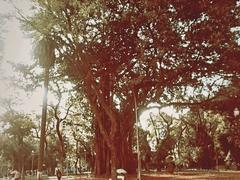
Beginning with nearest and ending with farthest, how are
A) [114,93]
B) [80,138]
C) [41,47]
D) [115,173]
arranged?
[41,47] < [115,173] < [114,93] < [80,138]

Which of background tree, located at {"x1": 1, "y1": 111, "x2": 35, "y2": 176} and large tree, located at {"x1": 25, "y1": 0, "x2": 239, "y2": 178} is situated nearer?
large tree, located at {"x1": 25, "y1": 0, "x2": 239, "y2": 178}

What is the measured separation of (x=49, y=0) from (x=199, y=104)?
15203 mm

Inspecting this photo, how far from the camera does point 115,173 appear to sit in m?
24.9

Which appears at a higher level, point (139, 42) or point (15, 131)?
point (139, 42)

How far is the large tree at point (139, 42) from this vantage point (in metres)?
21.0

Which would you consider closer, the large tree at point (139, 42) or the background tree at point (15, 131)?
the large tree at point (139, 42)

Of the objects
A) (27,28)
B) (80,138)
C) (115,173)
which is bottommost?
(115,173)

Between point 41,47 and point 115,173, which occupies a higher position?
point 41,47

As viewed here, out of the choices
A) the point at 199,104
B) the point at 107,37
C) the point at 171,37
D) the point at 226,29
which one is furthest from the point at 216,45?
the point at 199,104

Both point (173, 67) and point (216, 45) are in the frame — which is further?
point (173, 67)

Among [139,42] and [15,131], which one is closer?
[139,42]

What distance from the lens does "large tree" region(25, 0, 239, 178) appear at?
20969 millimetres

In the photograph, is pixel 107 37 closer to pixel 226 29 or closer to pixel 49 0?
pixel 49 0

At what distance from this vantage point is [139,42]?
76.1 ft
